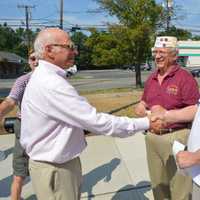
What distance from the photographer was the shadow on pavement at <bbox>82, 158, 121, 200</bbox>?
5.06m

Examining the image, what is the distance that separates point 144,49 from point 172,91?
17.3m

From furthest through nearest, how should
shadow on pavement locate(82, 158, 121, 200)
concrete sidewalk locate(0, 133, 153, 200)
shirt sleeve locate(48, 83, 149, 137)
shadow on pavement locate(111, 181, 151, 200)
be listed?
shadow on pavement locate(82, 158, 121, 200) → concrete sidewalk locate(0, 133, 153, 200) → shadow on pavement locate(111, 181, 151, 200) → shirt sleeve locate(48, 83, 149, 137)

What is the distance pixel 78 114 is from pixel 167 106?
121cm

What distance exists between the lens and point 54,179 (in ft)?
9.48

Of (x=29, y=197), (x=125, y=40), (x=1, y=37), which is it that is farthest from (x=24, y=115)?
(x=1, y=37)

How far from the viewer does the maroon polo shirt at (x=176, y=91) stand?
141 inches

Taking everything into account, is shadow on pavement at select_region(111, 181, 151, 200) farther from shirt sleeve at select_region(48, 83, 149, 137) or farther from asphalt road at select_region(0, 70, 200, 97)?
asphalt road at select_region(0, 70, 200, 97)

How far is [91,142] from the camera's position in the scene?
23.9 feet

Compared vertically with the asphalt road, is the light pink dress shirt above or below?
above

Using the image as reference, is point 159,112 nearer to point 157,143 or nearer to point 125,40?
point 157,143

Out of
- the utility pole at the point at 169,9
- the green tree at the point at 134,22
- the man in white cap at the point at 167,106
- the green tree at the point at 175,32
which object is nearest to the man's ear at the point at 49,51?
the man in white cap at the point at 167,106

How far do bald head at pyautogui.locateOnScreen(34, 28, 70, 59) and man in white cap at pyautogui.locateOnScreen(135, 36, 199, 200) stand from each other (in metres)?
1.11

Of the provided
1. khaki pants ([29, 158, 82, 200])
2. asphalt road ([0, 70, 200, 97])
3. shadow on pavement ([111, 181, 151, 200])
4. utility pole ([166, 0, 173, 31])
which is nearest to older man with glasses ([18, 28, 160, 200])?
khaki pants ([29, 158, 82, 200])

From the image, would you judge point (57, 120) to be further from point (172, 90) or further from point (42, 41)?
point (172, 90)
